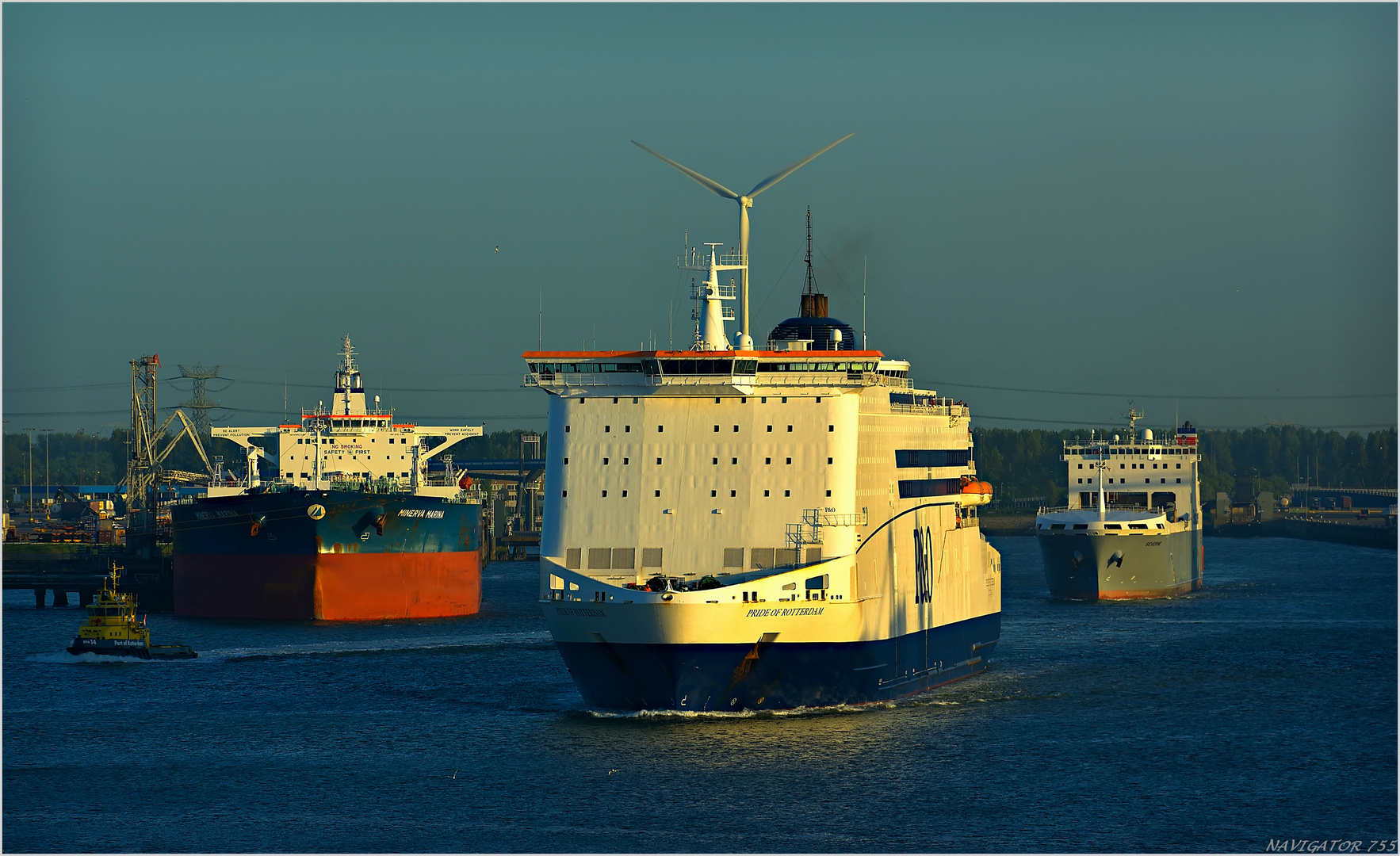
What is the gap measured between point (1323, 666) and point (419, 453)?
44.3m

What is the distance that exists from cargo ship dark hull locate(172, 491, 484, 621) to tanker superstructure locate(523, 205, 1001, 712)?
28488mm

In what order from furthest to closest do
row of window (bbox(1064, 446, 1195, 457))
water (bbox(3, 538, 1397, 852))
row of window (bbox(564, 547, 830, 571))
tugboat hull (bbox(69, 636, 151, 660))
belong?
1. row of window (bbox(1064, 446, 1195, 457))
2. tugboat hull (bbox(69, 636, 151, 660))
3. row of window (bbox(564, 547, 830, 571))
4. water (bbox(3, 538, 1397, 852))

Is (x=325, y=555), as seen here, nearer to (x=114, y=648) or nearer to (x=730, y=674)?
(x=114, y=648)

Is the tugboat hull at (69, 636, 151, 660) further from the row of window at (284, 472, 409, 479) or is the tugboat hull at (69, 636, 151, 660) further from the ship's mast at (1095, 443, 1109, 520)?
the ship's mast at (1095, 443, 1109, 520)

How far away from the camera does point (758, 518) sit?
125 ft

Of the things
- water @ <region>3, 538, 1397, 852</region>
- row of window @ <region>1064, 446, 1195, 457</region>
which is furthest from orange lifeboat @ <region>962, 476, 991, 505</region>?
row of window @ <region>1064, 446, 1195, 457</region>

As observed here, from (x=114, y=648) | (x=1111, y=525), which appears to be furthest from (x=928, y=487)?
(x=1111, y=525)

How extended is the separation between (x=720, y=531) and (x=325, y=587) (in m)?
31.8

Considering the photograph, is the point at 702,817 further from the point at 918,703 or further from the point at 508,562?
the point at 508,562

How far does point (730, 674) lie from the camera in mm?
36562

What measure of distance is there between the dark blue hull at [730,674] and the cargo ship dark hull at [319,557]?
29.5 metres

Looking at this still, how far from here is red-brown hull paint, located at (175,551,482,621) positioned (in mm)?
65688

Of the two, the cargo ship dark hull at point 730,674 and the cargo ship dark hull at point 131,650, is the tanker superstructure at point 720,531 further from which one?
the cargo ship dark hull at point 131,650

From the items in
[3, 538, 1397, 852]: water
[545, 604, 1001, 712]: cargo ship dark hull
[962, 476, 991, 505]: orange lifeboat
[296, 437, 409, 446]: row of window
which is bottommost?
[3, 538, 1397, 852]: water
